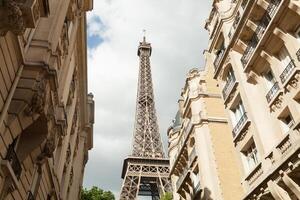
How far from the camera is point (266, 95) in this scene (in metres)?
16.2

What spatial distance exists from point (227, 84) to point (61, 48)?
10.4 meters

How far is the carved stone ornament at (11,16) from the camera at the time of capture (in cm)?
815

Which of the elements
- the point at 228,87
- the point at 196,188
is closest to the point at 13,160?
the point at 228,87

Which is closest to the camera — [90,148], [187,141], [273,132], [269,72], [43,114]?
[43,114]

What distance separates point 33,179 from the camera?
545 inches

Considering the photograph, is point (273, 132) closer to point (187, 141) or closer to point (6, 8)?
point (6, 8)

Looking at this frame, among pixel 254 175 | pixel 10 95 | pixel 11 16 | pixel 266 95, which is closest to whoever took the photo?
pixel 11 16

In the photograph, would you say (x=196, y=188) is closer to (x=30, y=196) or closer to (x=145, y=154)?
(x=30, y=196)

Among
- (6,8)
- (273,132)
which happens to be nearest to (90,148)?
(273,132)

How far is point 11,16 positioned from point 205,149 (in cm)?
1862

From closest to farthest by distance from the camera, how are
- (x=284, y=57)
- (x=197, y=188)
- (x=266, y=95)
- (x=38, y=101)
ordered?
(x=38, y=101) → (x=284, y=57) → (x=266, y=95) → (x=197, y=188)

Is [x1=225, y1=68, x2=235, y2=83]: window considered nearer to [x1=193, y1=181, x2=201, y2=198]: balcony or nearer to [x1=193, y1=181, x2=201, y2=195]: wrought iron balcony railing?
[x1=193, y1=181, x2=201, y2=198]: balcony

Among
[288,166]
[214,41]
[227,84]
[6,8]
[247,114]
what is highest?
[214,41]

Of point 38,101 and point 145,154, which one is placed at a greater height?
point 145,154
